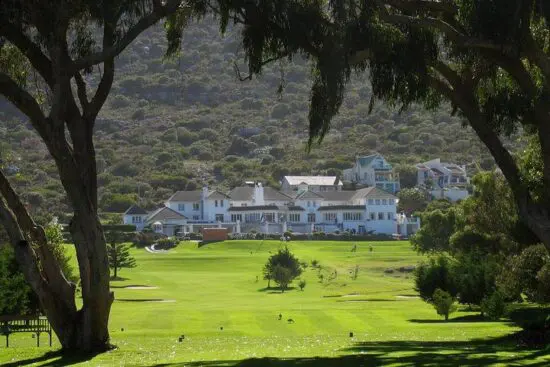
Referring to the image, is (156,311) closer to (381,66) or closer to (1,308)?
(1,308)

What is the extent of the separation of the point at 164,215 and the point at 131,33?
348 feet

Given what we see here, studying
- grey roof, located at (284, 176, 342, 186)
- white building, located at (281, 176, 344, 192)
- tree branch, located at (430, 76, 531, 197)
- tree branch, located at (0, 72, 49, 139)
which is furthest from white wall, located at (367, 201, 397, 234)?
tree branch, located at (0, 72, 49, 139)

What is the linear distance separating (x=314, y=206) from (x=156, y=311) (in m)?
91.3

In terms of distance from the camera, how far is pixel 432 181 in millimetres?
154875

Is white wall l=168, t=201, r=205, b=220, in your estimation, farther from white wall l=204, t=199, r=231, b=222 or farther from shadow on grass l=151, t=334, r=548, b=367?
shadow on grass l=151, t=334, r=548, b=367

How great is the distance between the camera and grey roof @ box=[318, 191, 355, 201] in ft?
433

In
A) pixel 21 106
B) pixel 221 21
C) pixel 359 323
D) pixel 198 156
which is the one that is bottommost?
pixel 359 323

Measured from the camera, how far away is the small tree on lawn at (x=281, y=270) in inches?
2483

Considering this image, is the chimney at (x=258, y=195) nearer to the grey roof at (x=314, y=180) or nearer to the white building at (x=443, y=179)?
the grey roof at (x=314, y=180)

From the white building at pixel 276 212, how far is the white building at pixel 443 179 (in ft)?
65.9

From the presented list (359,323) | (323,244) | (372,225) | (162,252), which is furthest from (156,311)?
(372,225)

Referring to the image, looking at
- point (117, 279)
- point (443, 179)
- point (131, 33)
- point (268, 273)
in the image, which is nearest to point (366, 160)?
point (443, 179)

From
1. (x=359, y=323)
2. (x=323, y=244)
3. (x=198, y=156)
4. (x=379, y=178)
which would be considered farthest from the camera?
(x=198, y=156)

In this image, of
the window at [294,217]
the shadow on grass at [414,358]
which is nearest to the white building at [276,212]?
the window at [294,217]
